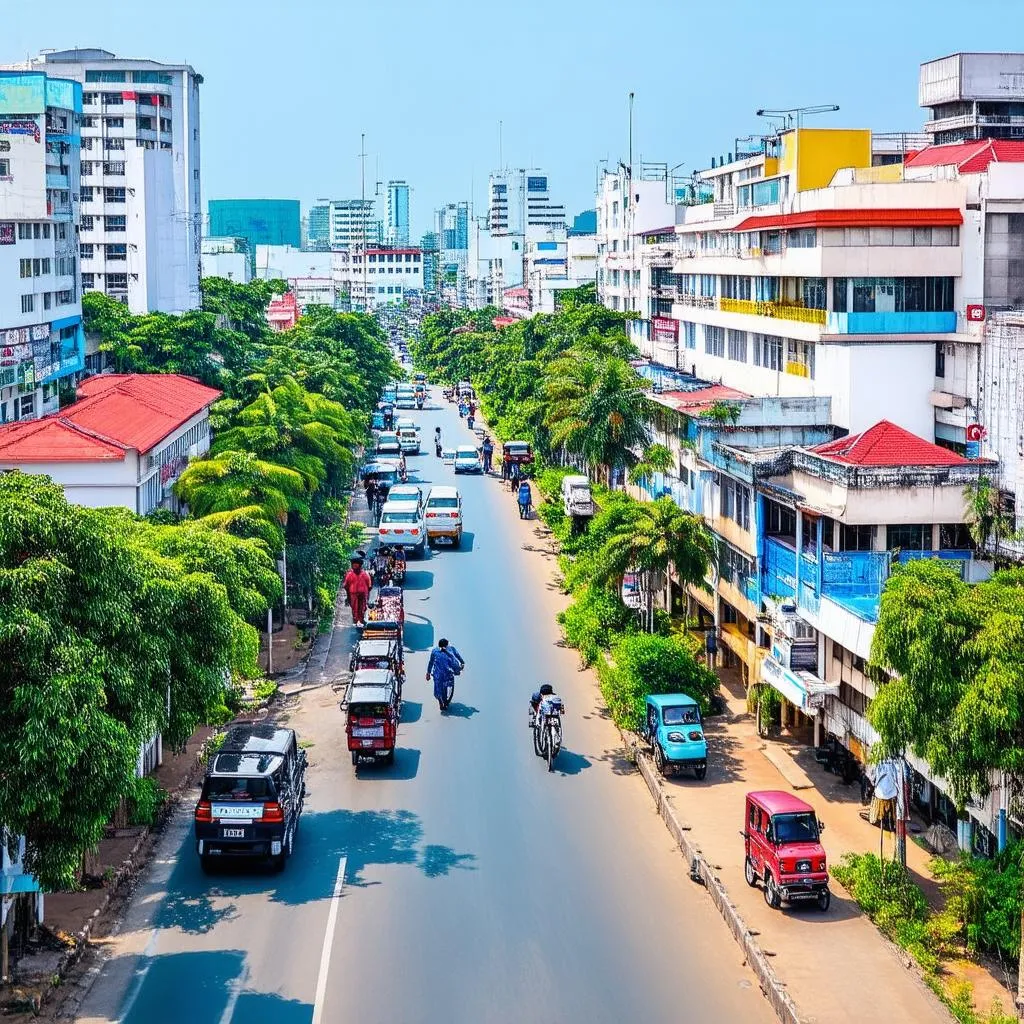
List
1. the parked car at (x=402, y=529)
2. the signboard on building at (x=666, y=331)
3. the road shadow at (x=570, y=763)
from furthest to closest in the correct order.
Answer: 1. the signboard on building at (x=666, y=331)
2. the parked car at (x=402, y=529)
3. the road shadow at (x=570, y=763)

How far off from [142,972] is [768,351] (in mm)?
28697

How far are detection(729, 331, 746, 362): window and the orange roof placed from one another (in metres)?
19.4

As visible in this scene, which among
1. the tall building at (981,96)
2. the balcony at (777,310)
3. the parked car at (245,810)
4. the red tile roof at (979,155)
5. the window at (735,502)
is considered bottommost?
the parked car at (245,810)

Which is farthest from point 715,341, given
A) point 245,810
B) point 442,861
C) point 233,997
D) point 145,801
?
point 233,997

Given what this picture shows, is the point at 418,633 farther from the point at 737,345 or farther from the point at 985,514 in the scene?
the point at 985,514

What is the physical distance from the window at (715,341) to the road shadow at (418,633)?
15.1 meters

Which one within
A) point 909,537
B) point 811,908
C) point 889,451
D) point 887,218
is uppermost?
point 887,218

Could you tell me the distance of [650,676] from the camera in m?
28.9

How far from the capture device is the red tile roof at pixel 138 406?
38844 millimetres

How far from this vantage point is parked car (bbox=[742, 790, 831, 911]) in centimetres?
2034

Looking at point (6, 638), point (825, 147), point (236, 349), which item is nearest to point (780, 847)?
point (6, 638)

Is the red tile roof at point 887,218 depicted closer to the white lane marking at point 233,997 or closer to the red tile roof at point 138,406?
the red tile roof at point 138,406

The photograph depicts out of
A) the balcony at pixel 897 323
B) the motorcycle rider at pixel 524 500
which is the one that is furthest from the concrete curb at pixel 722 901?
the motorcycle rider at pixel 524 500

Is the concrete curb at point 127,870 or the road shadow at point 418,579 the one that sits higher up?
the road shadow at point 418,579
